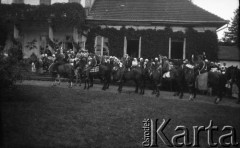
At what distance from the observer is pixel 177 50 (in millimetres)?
24297

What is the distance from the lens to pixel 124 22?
24.5 meters

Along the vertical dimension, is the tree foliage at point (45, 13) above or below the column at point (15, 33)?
above

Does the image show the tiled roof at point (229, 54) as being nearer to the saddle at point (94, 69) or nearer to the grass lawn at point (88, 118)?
the saddle at point (94, 69)

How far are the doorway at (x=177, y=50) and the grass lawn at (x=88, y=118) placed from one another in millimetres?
10801

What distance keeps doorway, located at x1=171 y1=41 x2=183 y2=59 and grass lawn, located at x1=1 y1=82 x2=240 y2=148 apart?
35.4ft

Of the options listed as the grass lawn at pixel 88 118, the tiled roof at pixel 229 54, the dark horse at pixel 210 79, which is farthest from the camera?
the tiled roof at pixel 229 54

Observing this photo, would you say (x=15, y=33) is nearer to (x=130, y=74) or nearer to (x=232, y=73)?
(x=130, y=74)

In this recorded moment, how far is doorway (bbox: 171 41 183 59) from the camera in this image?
79.5ft

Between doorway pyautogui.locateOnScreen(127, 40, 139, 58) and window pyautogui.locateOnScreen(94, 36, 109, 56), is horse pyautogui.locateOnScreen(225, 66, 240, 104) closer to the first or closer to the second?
doorway pyautogui.locateOnScreen(127, 40, 139, 58)

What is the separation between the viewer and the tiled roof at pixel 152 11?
938 inches

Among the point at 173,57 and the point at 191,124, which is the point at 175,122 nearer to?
the point at 191,124

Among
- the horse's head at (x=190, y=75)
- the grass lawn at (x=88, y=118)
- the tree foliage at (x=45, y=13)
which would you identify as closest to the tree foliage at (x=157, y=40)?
the tree foliage at (x=45, y=13)

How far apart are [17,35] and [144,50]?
11.6 metres

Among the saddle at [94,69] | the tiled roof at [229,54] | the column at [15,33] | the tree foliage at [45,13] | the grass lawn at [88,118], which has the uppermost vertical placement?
the tree foliage at [45,13]
